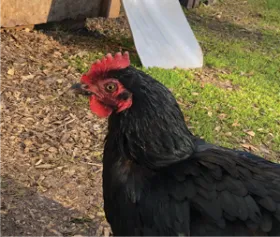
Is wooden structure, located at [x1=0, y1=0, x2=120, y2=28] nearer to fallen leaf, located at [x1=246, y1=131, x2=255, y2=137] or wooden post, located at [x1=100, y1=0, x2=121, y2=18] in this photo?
wooden post, located at [x1=100, y1=0, x2=121, y2=18]

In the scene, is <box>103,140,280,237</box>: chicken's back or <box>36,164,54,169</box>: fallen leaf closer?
<box>103,140,280,237</box>: chicken's back

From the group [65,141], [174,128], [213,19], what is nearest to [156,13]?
[213,19]

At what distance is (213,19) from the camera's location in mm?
8594

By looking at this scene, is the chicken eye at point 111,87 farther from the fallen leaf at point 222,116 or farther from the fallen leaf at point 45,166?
the fallen leaf at point 222,116

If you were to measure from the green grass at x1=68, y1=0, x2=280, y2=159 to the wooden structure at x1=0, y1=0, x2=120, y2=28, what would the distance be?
0.66 m

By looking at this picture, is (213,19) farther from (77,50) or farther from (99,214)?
(99,214)

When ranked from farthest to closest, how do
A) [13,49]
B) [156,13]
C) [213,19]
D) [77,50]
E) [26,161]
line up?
[213,19] < [156,13] < [77,50] < [13,49] < [26,161]

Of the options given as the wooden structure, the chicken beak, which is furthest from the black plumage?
the wooden structure

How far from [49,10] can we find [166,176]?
455 cm

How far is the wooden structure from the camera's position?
6.00 meters

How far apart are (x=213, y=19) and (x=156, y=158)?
22.0ft

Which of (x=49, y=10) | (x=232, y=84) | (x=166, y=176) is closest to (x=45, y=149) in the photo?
(x=166, y=176)

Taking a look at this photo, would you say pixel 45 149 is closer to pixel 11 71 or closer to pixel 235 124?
pixel 11 71

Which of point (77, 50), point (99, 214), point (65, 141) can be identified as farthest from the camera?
point (77, 50)
